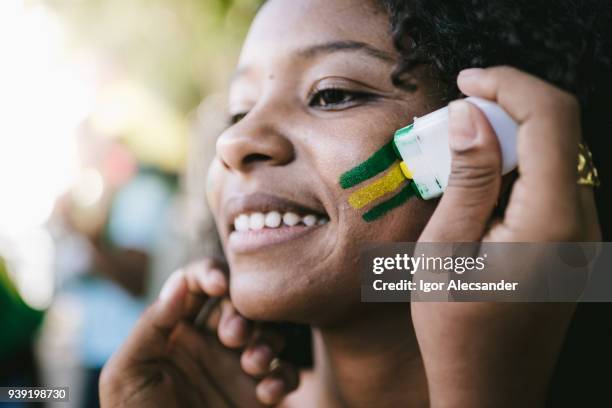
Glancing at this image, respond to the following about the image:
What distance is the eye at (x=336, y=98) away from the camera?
1.44 metres

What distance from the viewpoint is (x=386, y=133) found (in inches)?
54.6

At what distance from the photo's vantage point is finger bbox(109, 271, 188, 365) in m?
1.75

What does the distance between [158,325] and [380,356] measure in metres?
0.74

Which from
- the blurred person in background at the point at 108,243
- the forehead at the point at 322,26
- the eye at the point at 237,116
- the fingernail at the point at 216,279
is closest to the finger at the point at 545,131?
the forehead at the point at 322,26

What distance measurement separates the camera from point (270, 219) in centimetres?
146

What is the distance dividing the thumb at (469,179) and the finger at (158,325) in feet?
3.48

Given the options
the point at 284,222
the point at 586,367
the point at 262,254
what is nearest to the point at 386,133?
the point at 284,222

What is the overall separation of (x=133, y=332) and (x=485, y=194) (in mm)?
1255

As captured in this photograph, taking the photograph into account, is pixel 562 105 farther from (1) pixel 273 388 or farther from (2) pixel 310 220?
(1) pixel 273 388

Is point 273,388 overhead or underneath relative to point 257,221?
underneath

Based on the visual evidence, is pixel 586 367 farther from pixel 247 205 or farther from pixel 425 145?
pixel 247 205

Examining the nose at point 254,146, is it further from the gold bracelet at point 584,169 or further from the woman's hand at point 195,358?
the gold bracelet at point 584,169

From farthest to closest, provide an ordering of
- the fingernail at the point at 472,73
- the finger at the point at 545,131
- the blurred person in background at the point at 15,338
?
the blurred person in background at the point at 15,338 < the fingernail at the point at 472,73 < the finger at the point at 545,131

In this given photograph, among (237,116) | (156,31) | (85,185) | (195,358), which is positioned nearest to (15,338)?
(195,358)
